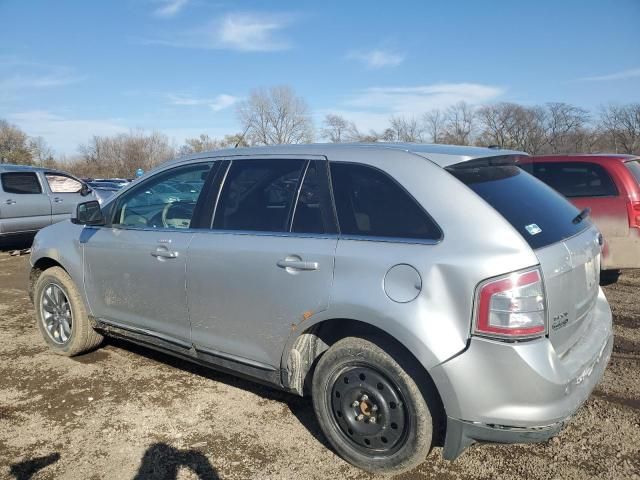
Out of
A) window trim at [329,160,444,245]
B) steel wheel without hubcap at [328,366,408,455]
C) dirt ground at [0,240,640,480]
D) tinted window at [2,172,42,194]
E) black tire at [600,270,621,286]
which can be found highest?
tinted window at [2,172,42,194]

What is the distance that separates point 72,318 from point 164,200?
1.38m

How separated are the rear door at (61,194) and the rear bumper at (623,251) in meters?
9.86

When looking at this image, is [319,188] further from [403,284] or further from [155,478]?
[155,478]

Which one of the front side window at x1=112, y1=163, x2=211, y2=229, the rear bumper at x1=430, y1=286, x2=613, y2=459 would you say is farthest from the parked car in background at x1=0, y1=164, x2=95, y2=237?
the rear bumper at x1=430, y1=286, x2=613, y2=459

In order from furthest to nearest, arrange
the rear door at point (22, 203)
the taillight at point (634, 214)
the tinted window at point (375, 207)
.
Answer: the rear door at point (22, 203) → the taillight at point (634, 214) → the tinted window at point (375, 207)

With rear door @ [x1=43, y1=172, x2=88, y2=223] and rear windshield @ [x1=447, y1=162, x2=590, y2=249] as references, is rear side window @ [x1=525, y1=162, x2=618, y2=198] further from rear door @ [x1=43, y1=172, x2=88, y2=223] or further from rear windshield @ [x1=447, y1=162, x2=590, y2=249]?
rear door @ [x1=43, y1=172, x2=88, y2=223]

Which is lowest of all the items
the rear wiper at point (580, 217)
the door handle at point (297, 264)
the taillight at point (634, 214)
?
the taillight at point (634, 214)

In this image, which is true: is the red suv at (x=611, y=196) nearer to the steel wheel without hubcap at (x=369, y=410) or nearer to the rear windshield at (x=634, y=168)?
the rear windshield at (x=634, y=168)

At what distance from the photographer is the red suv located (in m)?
5.68

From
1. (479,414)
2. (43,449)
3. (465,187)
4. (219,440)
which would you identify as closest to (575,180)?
(465,187)

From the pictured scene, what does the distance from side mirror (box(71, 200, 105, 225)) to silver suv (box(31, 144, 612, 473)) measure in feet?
1.45

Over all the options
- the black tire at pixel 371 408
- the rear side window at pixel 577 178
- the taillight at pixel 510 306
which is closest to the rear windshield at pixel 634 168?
the rear side window at pixel 577 178

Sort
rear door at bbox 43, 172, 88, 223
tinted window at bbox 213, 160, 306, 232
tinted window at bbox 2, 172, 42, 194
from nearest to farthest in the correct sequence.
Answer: tinted window at bbox 213, 160, 306, 232, tinted window at bbox 2, 172, 42, 194, rear door at bbox 43, 172, 88, 223

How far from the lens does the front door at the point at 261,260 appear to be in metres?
2.79
